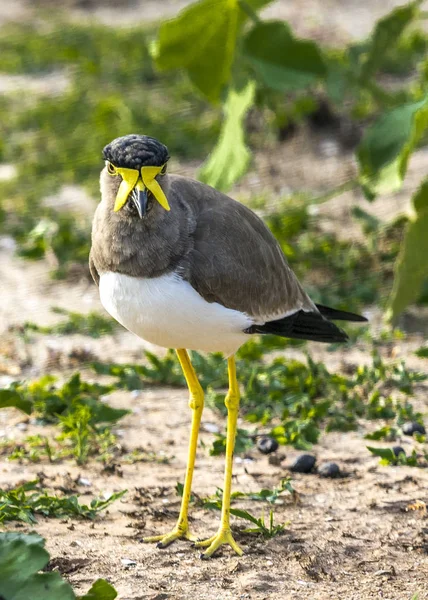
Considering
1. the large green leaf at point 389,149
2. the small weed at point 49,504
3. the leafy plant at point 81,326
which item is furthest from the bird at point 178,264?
the leafy plant at point 81,326

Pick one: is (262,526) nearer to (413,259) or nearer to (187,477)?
(187,477)

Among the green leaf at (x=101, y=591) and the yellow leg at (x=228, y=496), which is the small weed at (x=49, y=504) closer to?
the yellow leg at (x=228, y=496)

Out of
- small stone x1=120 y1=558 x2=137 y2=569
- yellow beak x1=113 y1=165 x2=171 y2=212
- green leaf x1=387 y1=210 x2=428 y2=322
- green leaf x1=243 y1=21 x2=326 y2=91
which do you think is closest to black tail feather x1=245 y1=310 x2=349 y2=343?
yellow beak x1=113 y1=165 x2=171 y2=212

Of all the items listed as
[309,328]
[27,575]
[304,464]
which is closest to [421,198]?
[309,328]

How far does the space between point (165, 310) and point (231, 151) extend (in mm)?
2597

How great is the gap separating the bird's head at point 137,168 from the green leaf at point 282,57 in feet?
9.25

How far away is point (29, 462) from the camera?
4.93m

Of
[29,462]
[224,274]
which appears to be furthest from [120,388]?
[224,274]

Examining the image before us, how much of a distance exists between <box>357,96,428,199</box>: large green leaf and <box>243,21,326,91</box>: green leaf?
706 mm

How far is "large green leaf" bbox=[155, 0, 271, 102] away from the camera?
6.51 meters

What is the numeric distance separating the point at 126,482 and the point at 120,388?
105cm

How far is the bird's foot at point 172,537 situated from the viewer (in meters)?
4.27

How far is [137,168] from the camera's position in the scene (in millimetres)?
3955

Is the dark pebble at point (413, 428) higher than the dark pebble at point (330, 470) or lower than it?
higher
